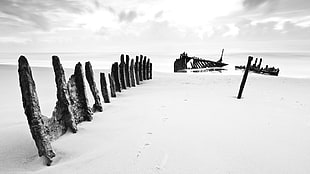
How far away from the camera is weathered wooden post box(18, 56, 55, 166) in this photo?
7.40 ft

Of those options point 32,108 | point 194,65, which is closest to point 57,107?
point 32,108

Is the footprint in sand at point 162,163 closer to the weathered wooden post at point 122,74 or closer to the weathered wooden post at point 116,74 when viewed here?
the weathered wooden post at point 116,74

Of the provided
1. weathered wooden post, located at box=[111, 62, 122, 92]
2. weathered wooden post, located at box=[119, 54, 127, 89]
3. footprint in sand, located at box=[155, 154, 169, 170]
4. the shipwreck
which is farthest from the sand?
the shipwreck

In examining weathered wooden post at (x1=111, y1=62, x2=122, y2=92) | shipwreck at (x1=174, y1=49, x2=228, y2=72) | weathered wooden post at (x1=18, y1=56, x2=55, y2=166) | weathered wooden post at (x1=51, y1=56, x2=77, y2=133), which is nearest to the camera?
weathered wooden post at (x1=18, y1=56, x2=55, y2=166)

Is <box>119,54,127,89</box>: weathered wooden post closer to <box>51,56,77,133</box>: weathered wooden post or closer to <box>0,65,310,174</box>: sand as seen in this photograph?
<box>0,65,310,174</box>: sand

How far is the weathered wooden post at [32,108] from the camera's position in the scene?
226cm

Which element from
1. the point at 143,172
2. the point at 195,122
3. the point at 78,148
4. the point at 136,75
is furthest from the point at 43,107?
the point at 136,75

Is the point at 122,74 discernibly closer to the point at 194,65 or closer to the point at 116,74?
the point at 116,74

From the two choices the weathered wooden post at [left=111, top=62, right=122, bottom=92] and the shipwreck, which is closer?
the weathered wooden post at [left=111, top=62, right=122, bottom=92]

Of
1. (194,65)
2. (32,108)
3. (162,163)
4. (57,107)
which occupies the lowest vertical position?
(194,65)

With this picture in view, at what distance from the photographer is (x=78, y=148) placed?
8.71 feet

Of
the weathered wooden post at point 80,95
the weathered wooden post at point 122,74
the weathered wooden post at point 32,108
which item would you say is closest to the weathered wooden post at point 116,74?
the weathered wooden post at point 122,74

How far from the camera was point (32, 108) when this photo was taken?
229 centimetres

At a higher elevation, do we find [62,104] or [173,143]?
[62,104]
